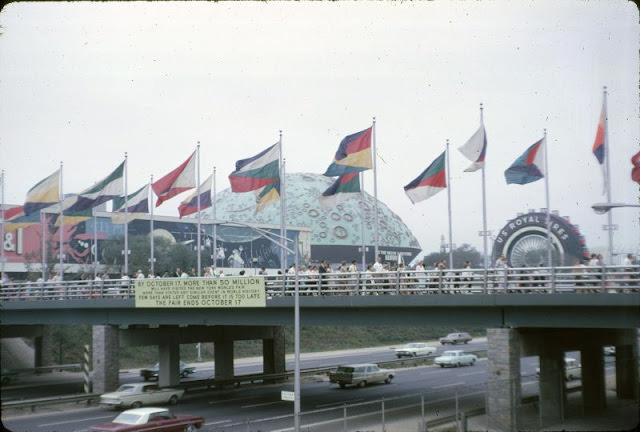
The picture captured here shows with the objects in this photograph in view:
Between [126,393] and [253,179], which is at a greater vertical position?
[253,179]

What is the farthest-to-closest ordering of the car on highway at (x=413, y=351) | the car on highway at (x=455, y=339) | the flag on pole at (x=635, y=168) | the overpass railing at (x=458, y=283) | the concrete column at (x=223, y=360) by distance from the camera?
the car on highway at (x=455, y=339) < the car on highway at (x=413, y=351) < the concrete column at (x=223, y=360) < the flag on pole at (x=635, y=168) < the overpass railing at (x=458, y=283)

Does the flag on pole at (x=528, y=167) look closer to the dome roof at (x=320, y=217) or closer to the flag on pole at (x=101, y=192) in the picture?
the flag on pole at (x=101, y=192)

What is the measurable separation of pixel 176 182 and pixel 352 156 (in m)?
11.1

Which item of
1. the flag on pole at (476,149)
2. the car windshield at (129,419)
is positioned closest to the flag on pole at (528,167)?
the flag on pole at (476,149)

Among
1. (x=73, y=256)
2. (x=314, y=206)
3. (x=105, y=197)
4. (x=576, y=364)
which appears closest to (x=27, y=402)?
(x=105, y=197)

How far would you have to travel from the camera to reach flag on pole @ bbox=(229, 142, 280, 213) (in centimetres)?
3778

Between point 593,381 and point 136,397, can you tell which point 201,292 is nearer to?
point 136,397

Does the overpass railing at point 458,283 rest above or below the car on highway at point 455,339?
above

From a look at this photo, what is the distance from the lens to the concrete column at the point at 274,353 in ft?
170

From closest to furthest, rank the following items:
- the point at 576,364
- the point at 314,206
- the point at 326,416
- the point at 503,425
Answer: the point at 503,425 → the point at 326,416 → the point at 576,364 → the point at 314,206

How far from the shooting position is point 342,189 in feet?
120

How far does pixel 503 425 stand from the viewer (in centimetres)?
2739

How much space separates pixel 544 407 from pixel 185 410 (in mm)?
17839

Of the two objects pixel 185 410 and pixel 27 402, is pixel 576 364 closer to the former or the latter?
pixel 185 410
